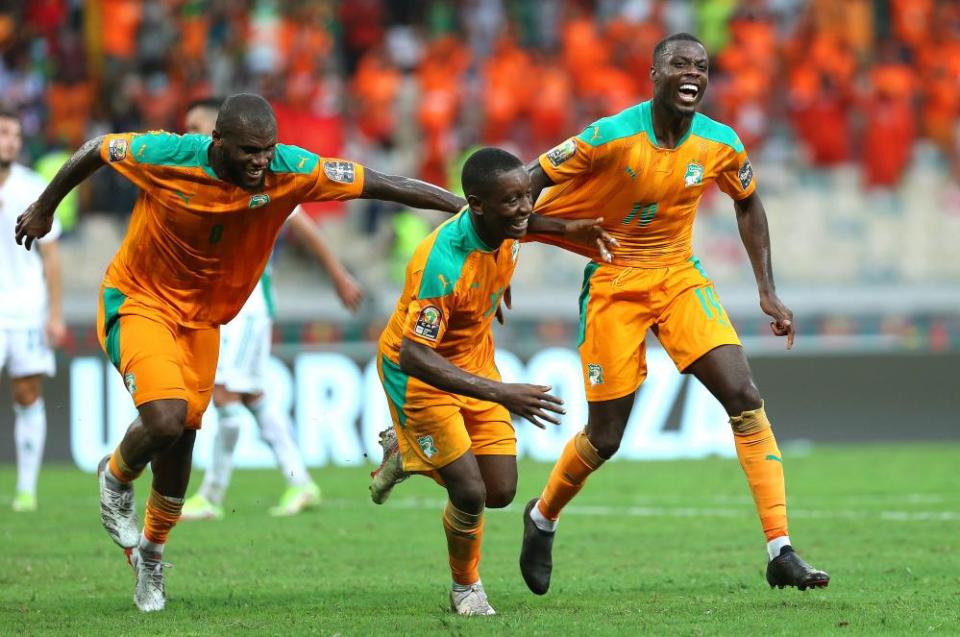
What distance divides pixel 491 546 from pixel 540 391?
354 cm

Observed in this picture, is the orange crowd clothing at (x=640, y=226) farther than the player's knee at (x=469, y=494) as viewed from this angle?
Yes

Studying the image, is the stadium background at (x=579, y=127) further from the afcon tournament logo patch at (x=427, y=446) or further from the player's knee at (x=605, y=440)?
the afcon tournament logo patch at (x=427, y=446)

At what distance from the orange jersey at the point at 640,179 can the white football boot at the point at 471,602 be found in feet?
5.53

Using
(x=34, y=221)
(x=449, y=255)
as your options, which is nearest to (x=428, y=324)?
(x=449, y=255)

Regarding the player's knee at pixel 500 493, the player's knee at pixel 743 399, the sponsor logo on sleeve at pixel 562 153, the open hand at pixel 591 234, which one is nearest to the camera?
the open hand at pixel 591 234

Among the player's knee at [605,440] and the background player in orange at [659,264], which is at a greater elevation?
the background player in orange at [659,264]

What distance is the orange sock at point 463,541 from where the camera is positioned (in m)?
6.89

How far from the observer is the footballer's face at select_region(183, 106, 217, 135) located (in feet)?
33.3

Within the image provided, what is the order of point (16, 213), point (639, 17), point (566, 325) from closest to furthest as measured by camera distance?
point (16, 213), point (566, 325), point (639, 17)

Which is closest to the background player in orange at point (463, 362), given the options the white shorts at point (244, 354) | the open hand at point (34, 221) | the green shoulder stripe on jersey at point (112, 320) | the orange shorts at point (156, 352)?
the orange shorts at point (156, 352)

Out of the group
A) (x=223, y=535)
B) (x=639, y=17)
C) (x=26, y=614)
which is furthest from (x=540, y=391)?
(x=639, y=17)

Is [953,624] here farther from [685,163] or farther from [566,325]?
[566,325]

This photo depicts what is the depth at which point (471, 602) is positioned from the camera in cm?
693

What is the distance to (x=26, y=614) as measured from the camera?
701 cm
